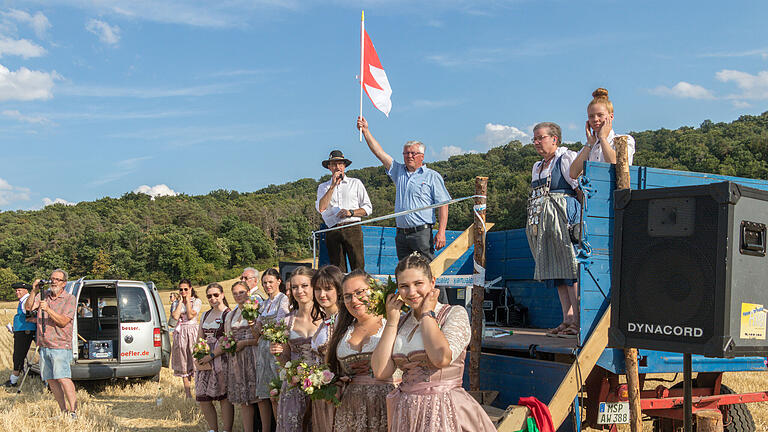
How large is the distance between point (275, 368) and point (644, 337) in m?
3.54

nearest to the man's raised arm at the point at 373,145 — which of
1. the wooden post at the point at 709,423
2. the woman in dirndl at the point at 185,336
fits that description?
the wooden post at the point at 709,423

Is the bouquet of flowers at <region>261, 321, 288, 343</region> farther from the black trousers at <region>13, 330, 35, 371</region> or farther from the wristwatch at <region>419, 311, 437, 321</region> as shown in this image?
the black trousers at <region>13, 330, 35, 371</region>

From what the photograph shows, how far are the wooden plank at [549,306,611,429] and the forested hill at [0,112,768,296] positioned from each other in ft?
72.5

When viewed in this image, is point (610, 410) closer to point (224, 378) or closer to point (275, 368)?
point (275, 368)

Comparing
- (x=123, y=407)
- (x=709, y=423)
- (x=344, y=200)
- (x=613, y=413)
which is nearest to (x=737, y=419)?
(x=709, y=423)

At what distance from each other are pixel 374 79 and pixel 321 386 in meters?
3.29

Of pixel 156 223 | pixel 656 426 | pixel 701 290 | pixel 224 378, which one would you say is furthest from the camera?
pixel 156 223

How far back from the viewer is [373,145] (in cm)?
668

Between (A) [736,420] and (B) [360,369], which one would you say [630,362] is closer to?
(B) [360,369]

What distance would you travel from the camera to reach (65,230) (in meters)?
60.8

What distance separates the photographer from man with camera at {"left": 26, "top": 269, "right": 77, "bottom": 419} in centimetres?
767

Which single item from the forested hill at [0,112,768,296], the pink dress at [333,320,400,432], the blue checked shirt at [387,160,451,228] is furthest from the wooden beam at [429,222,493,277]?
the forested hill at [0,112,768,296]

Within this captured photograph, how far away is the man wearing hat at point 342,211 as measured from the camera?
279 inches

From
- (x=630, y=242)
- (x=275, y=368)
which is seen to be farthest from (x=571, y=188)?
(x=275, y=368)
